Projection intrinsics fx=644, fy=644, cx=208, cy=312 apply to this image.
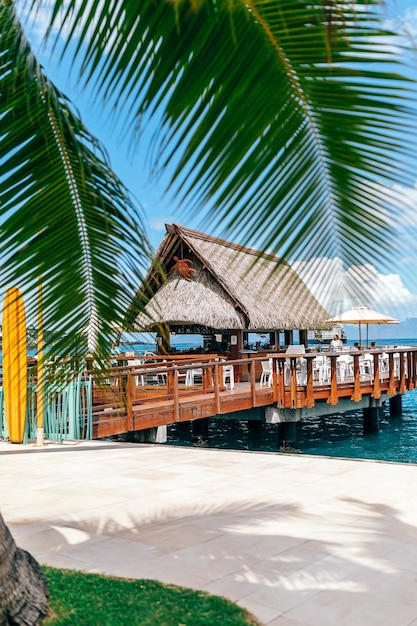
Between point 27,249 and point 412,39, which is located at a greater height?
point 412,39

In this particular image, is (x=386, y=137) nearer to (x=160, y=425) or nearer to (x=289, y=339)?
(x=160, y=425)

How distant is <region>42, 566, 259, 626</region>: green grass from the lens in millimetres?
3230

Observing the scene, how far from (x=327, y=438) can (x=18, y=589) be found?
16724mm

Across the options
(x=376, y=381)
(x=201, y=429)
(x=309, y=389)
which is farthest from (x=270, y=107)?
(x=376, y=381)

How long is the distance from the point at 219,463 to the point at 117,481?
64.5 inches

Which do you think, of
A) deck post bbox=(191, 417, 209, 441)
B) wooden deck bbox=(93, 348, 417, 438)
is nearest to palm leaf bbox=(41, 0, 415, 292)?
wooden deck bbox=(93, 348, 417, 438)

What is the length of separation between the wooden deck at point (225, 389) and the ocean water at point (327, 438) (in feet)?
4.24

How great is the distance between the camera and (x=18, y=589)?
310cm

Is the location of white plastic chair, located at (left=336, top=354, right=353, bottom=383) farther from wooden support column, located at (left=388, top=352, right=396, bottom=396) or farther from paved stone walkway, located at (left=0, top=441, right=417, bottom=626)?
paved stone walkway, located at (left=0, top=441, right=417, bottom=626)

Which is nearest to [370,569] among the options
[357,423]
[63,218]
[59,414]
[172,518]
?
[172,518]

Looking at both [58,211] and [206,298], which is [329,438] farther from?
[58,211]

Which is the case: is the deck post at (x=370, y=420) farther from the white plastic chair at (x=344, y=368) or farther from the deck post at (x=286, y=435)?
the deck post at (x=286, y=435)

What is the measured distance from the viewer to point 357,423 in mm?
21812

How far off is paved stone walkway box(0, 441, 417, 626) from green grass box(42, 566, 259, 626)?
20 cm
